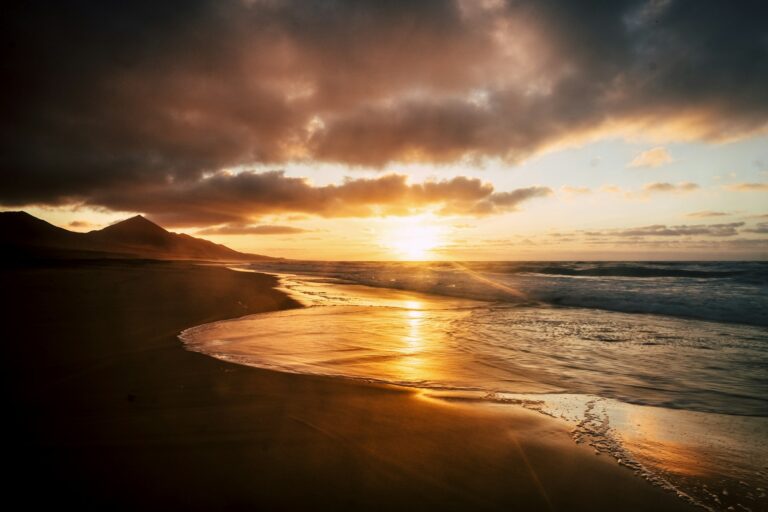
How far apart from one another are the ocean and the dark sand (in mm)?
548

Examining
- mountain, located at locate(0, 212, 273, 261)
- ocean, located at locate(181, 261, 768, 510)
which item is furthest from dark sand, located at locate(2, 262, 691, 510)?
mountain, located at locate(0, 212, 273, 261)

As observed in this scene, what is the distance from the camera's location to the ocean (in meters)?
3.81

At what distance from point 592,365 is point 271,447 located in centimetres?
583

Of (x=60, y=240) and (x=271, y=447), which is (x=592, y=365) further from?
(x=60, y=240)

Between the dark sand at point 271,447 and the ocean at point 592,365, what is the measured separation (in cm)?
55

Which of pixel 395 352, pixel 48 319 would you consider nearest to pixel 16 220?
pixel 48 319

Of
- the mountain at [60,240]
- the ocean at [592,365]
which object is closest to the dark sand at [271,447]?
the ocean at [592,365]

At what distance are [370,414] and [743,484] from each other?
10.8ft

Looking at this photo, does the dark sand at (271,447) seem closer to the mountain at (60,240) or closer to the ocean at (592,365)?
the ocean at (592,365)

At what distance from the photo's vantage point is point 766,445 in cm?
400

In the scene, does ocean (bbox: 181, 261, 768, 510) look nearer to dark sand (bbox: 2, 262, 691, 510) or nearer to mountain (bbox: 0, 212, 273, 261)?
dark sand (bbox: 2, 262, 691, 510)

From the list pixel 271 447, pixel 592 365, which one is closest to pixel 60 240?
pixel 271 447

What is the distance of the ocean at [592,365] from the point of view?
3.81m

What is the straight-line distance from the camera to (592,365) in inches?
275
